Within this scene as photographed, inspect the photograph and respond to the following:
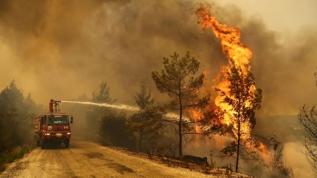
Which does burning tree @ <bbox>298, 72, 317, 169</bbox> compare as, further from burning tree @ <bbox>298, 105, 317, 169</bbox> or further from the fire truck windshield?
the fire truck windshield

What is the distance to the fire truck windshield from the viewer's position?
123 ft

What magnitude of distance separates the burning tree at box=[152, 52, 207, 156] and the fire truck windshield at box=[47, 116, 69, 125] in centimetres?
1027

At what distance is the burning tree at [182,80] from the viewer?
40.5 meters

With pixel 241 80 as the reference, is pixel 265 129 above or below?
below

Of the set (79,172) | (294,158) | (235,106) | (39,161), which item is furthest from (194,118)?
(294,158)

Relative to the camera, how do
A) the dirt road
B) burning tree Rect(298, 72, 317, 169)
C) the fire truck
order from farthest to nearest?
the fire truck, burning tree Rect(298, 72, 317, 169), the dirt road

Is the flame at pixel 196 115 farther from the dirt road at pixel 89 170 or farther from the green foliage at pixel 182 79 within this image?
the dirt road at pixel 89 170

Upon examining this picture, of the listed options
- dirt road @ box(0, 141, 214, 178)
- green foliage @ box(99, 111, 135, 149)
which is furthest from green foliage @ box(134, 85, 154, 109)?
dirt road @ box(0, 141, 214, 178)

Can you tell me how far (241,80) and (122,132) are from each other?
43.0 m

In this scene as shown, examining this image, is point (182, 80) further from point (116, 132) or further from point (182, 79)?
point (116, 132)

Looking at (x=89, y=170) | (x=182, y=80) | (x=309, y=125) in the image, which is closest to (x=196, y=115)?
(x=182, y=80)

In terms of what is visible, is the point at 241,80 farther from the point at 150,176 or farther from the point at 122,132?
the point at 122,132

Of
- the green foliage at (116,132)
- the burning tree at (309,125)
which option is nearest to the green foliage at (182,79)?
the burning tree at (309,125)

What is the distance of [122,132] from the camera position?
74.0 meters
